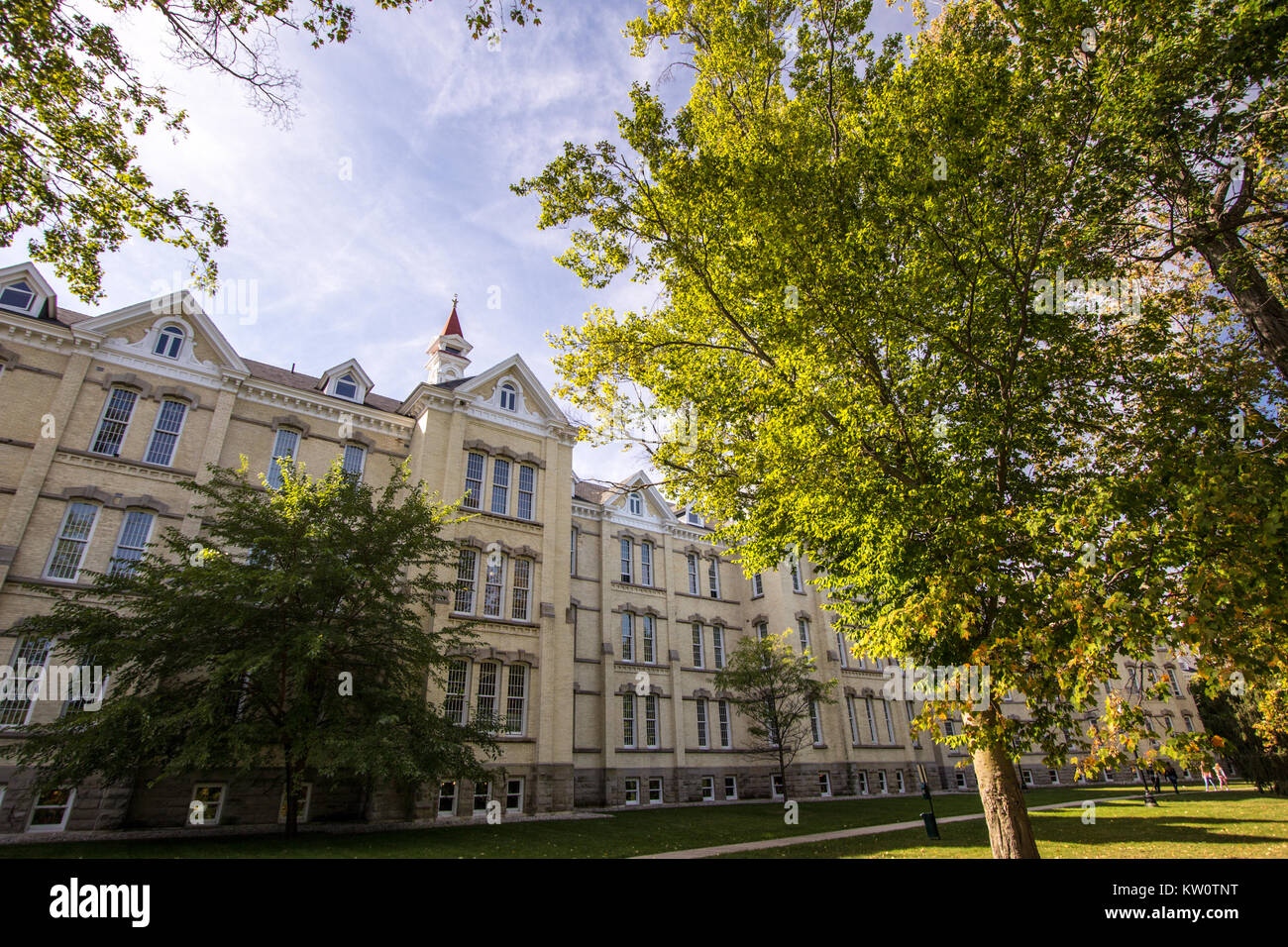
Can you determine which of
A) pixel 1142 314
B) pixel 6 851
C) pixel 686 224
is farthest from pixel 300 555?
pixel 1142 314

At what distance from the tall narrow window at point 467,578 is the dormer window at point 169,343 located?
1292 centimetres

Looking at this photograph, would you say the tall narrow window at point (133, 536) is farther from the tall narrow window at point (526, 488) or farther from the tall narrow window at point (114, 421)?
the tall narrow window at point (526, 488)

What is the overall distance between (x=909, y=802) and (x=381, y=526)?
2821cm

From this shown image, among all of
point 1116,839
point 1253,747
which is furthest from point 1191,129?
point 1253,747

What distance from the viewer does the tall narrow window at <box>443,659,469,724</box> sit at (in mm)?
22203

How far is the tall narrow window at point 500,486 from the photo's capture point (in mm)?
26047

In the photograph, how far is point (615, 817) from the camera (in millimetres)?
22375

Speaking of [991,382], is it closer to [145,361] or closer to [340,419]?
[340,419]

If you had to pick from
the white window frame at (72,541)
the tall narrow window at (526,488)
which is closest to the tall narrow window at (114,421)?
the white window frame at (72,541)

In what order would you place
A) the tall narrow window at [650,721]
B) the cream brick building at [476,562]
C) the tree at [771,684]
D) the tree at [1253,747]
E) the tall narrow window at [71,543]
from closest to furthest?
the tall narrow window at [71,543], the cream brick building at [476,562], the tree at [1253,747], the tree at [771,684], the tall narrow window at [650,721]

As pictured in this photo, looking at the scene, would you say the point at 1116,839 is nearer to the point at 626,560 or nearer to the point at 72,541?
the point at 626,560

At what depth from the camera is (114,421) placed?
804 inches

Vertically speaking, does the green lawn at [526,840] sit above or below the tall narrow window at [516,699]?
below

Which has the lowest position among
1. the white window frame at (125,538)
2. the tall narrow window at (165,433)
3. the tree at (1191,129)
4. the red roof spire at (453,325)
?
the white window frame at (125,538)
